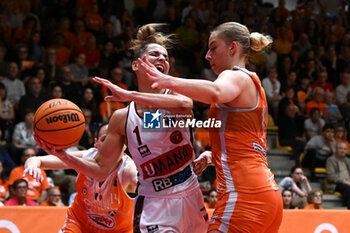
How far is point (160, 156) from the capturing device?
3.77 m

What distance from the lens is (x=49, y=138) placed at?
3541 millimetres

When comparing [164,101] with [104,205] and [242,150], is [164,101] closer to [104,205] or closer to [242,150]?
[242,150]

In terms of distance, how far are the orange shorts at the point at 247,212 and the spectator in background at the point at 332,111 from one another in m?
8.09

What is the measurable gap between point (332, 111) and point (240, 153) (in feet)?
28.1

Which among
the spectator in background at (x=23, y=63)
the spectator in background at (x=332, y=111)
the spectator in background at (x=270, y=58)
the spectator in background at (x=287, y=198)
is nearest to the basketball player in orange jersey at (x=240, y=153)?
the spectator in background at (x=287, y=198)

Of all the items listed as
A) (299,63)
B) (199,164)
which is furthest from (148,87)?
(299,63)

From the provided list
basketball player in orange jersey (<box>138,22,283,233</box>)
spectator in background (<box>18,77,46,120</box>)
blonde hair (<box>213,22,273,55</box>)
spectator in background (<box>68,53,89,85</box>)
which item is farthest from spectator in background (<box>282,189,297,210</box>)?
blonde hair (<box>213,22,273,55</box>)

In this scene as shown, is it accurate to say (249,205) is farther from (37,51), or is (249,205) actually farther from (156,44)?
(37,51)

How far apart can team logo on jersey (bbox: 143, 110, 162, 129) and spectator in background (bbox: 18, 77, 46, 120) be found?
564cm

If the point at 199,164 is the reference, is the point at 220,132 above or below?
above

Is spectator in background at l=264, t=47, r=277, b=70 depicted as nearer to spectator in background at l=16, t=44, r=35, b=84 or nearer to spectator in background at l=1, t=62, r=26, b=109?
spectator in background at l=16, t=44, r=35, b=84

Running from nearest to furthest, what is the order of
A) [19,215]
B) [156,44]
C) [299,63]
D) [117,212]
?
[156,44], [117,212], [19,215], [299,63]

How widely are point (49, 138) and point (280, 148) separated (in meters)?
7.68

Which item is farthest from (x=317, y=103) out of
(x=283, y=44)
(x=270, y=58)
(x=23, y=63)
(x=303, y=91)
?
(x=23, y=63)
